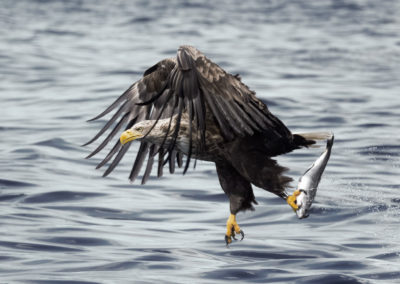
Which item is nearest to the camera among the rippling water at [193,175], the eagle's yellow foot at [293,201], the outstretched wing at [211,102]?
the outstretched wing at [211,102]

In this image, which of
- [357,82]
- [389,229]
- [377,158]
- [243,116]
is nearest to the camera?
[243,116]

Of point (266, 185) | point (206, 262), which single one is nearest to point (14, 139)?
point (206, 262)

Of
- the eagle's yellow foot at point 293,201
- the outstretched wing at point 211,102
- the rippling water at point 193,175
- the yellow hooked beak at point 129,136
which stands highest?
the outstretched wing at point 211,102

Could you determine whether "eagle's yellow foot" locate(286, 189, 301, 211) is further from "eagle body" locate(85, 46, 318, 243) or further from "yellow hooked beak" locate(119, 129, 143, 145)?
"yellow hooked beak" locate(119, 129, 143, 145)

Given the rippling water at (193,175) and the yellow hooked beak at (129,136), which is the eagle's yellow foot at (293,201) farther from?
the yellow hooked beak at (129,136)

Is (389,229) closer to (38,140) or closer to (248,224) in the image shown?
(248,224)

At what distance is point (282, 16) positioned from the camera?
2611cm

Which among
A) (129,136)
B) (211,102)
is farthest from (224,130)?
(129,136)

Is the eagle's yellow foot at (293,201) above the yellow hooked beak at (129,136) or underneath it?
underneath

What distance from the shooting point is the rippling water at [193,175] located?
7.61 metres

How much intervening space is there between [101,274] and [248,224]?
226cm

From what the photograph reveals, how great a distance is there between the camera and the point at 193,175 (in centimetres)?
1084

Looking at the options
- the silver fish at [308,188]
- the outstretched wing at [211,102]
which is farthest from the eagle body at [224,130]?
the silver fish at [308,188]

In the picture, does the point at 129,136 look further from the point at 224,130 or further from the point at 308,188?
the point at 308,188
